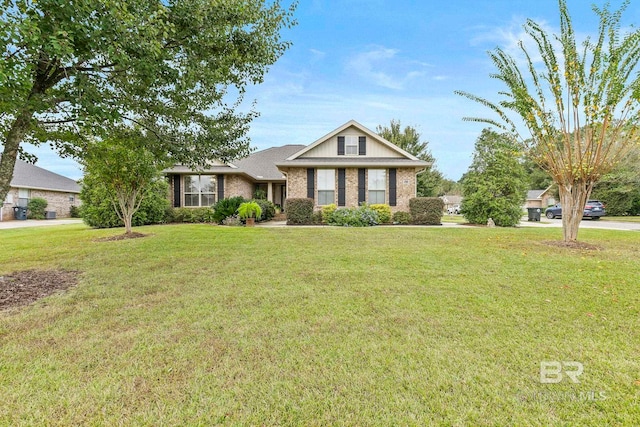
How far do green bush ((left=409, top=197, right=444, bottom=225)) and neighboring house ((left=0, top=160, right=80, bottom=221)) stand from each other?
27172 mm

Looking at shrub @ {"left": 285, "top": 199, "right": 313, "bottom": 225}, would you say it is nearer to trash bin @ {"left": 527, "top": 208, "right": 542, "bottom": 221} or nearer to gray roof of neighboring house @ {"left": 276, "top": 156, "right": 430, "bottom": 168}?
gray roof of neighboring house @ {"left": 276, "top": 156, "right": 430, "bottom": 168}

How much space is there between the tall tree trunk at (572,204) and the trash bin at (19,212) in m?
33.0

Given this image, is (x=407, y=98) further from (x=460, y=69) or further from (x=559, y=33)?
(x=559, y=33)

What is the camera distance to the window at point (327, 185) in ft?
55.0

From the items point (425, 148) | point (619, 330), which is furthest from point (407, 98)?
point (619, 330)

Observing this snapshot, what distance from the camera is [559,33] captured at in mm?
7762

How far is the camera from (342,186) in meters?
16.8

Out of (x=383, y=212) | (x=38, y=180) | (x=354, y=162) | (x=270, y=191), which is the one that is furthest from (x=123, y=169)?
(x=38, y=180)

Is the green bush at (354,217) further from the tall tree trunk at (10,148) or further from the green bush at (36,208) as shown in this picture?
the green bush at (36,208)

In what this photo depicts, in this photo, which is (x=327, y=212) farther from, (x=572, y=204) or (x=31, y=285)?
(x=31, y=285)

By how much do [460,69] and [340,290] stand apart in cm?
1422

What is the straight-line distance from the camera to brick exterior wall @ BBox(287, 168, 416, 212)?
54.5ft

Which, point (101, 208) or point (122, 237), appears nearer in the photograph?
point (122, 237)

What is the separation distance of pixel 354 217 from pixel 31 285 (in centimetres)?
1162
